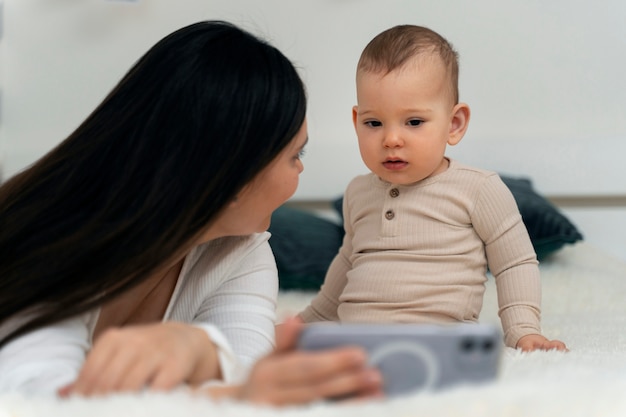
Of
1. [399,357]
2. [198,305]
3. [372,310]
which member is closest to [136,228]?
[198,305]

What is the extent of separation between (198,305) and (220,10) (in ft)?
5.22

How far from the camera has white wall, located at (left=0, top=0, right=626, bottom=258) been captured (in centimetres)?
249

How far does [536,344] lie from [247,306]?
0.45 meters

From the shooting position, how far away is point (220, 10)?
261cm

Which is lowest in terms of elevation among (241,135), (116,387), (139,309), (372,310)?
(372,310)

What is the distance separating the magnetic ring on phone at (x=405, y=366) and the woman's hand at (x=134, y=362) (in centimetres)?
22

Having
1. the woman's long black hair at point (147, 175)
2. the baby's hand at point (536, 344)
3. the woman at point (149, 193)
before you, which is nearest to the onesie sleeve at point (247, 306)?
the woman at point (149, 193)

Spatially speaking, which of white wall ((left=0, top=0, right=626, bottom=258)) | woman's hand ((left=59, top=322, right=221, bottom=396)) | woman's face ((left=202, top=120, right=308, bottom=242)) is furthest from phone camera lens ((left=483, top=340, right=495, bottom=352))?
white wall ((left=0, top=0, right=626, bottom=258))

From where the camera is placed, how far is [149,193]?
0.97 m

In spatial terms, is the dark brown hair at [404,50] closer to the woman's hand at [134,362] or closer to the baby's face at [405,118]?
the baby's face at [405,118]

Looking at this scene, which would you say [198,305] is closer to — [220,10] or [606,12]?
[220,10]

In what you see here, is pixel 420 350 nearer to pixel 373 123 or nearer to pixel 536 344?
pixel 536 344

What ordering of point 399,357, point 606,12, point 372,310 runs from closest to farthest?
point 399,357
point 372,310
point 606,12

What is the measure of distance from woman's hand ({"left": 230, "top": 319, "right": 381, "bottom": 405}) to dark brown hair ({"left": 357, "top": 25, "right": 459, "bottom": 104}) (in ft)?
2.47
